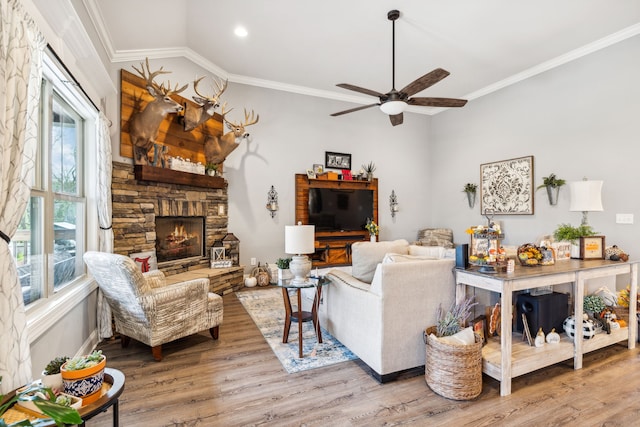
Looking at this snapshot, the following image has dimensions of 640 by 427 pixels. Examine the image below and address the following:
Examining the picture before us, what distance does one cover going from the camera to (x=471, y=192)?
609 centimetres

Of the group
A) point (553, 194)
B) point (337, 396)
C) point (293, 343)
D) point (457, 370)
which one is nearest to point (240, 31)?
point (293, 343)

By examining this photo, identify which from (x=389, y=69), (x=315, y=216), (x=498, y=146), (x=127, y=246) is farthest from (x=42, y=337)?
(x=498, y=146)

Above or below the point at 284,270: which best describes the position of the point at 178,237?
above

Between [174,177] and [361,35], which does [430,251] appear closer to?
[361,35]

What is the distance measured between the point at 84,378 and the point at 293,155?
492 cm

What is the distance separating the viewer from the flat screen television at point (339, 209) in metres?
5.98

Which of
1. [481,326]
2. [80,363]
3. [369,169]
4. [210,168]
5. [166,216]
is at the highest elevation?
[369,169]

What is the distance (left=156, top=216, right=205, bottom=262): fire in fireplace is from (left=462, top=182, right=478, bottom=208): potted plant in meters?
4.94

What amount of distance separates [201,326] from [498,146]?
5579mm

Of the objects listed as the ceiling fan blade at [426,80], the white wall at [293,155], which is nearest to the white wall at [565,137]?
the white wall at [293,155]

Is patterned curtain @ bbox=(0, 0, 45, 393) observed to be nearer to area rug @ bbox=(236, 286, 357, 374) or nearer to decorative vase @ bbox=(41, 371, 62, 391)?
decorative vase @ bbox=(41, 371, 62, 391)

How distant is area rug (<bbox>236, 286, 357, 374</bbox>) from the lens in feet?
8.70

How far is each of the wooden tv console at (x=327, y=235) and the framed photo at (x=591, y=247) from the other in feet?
12.3

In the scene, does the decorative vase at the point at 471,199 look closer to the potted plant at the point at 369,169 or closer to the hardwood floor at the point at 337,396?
the potted plant at the point at 369,169
